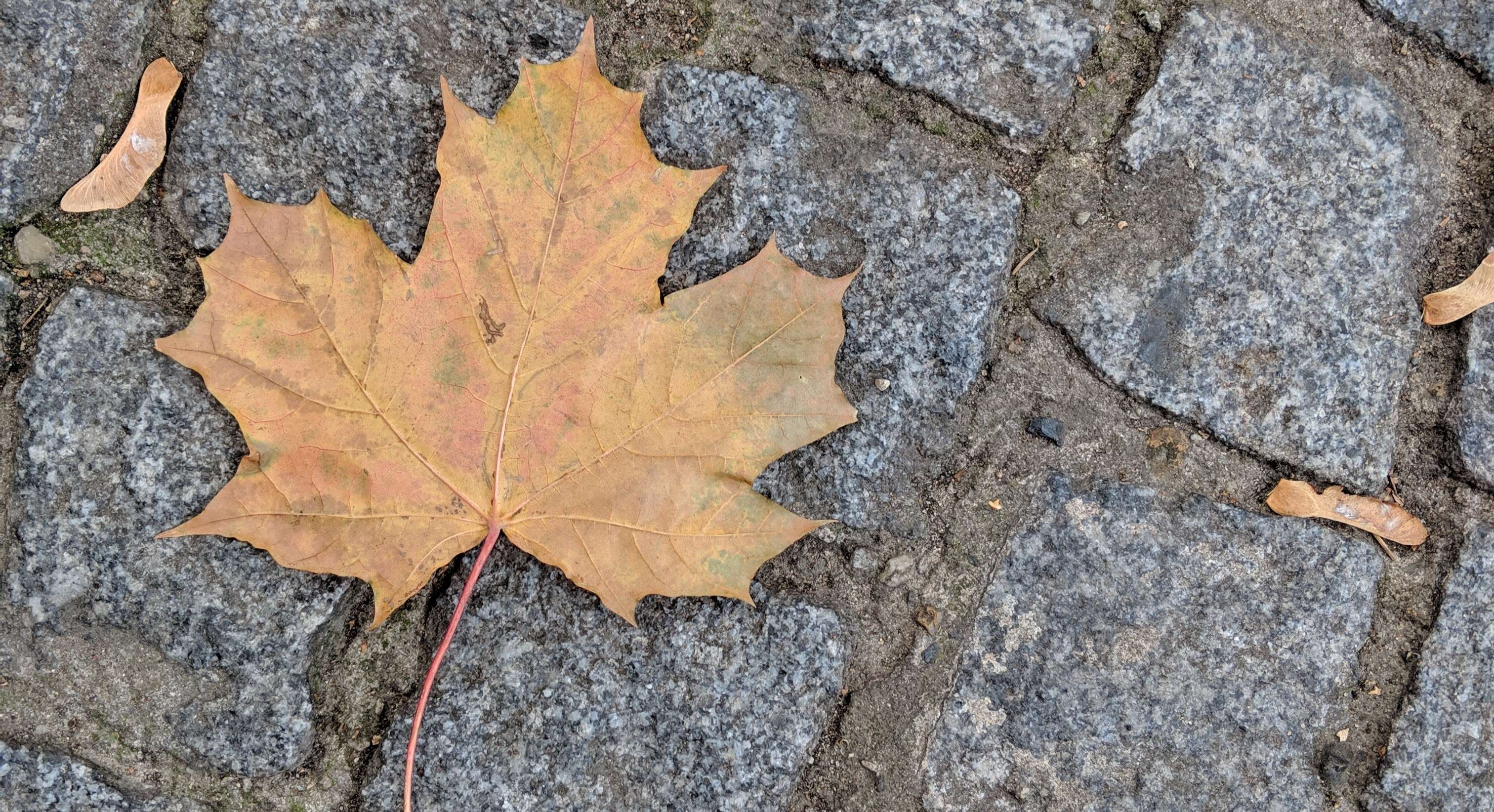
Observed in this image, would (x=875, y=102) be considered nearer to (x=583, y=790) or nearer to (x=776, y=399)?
(x=776, y=399)

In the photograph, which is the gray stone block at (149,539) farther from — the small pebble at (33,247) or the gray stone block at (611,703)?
the gray stone block at (611,703)

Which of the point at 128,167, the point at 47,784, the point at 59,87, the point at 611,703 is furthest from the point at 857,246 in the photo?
the point at 47,784

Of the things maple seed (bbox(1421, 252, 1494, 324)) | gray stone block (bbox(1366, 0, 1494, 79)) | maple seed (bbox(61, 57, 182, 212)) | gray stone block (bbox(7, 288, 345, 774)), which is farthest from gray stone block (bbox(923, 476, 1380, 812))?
maple seed (bbox(61, 57, 182, 212))

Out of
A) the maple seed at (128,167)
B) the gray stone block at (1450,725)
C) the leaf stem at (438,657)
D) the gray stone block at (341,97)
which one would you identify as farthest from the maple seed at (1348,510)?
the maple seed at (128,167)

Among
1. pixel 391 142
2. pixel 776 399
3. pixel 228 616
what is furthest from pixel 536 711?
pixel 391 142

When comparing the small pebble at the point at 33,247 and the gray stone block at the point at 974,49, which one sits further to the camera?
the gray stone block at the point at 974,49
